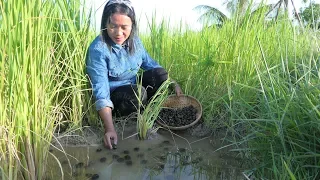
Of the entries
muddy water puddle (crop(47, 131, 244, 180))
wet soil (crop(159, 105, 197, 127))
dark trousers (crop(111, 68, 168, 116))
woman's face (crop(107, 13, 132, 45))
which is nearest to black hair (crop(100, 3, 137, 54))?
woman's face (crop(107, 13, 132, 45))

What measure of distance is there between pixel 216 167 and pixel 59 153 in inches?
39.2

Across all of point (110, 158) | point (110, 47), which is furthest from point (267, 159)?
point (110, 47)

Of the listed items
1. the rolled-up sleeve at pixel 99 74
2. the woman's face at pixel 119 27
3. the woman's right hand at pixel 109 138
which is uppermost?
the woman's face at pixel 119 27

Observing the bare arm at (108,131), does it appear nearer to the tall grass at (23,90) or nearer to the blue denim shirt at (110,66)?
the blue denim shirt at (110,66)

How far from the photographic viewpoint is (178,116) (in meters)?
2.43

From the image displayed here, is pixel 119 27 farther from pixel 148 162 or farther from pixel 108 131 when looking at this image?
pixel 148 162

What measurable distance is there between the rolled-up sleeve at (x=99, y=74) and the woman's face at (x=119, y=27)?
124mm

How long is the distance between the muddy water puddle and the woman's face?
2.51 feet

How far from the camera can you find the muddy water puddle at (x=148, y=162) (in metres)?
1.65

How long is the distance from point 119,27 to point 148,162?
997mm

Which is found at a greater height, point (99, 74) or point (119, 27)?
point (119, 27)

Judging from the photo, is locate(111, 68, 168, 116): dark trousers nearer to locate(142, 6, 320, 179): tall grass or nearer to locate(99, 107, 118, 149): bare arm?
locate(142, 6, 320, 179): tall grass

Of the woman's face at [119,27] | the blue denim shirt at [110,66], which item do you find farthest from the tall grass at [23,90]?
the woman's face at [119,27]

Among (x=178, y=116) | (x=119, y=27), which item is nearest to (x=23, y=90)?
(x=119, y=27)
